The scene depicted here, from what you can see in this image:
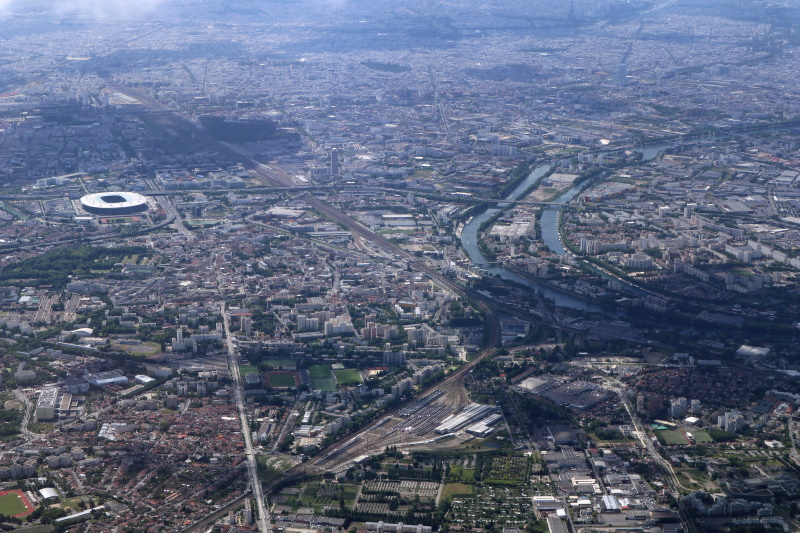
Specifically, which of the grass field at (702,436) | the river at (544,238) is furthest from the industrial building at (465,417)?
the river at (544,238)

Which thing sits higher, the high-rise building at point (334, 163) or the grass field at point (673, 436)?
the grass field at point (673, 436)

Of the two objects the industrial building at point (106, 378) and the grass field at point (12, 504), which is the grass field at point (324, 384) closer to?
the industrial building at point (106, 378)

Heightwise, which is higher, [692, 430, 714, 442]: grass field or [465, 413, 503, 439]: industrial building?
[692, 430, 714, 442]: grass field

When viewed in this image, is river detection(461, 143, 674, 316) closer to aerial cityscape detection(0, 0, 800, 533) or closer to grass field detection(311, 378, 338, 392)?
aerial cityscape detection(0, 0, 800, 533)

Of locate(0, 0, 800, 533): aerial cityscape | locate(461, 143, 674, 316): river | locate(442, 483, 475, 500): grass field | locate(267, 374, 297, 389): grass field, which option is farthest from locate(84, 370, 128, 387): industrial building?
locate(461, 143, 674, 316): river

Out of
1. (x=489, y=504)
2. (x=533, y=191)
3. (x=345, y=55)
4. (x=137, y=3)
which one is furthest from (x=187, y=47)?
(x=489, y=504)

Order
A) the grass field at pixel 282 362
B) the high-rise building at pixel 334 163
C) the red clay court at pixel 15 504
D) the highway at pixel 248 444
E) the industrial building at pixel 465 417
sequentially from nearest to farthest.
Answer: the red clay court at pixel 15 504 → the highway at pixel 248 444 → the industrial building at pixel 465 417 → the grass field at pixel 282 362 → the high-rise building at pixel 334 163

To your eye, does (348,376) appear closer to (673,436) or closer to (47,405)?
(47,405)
